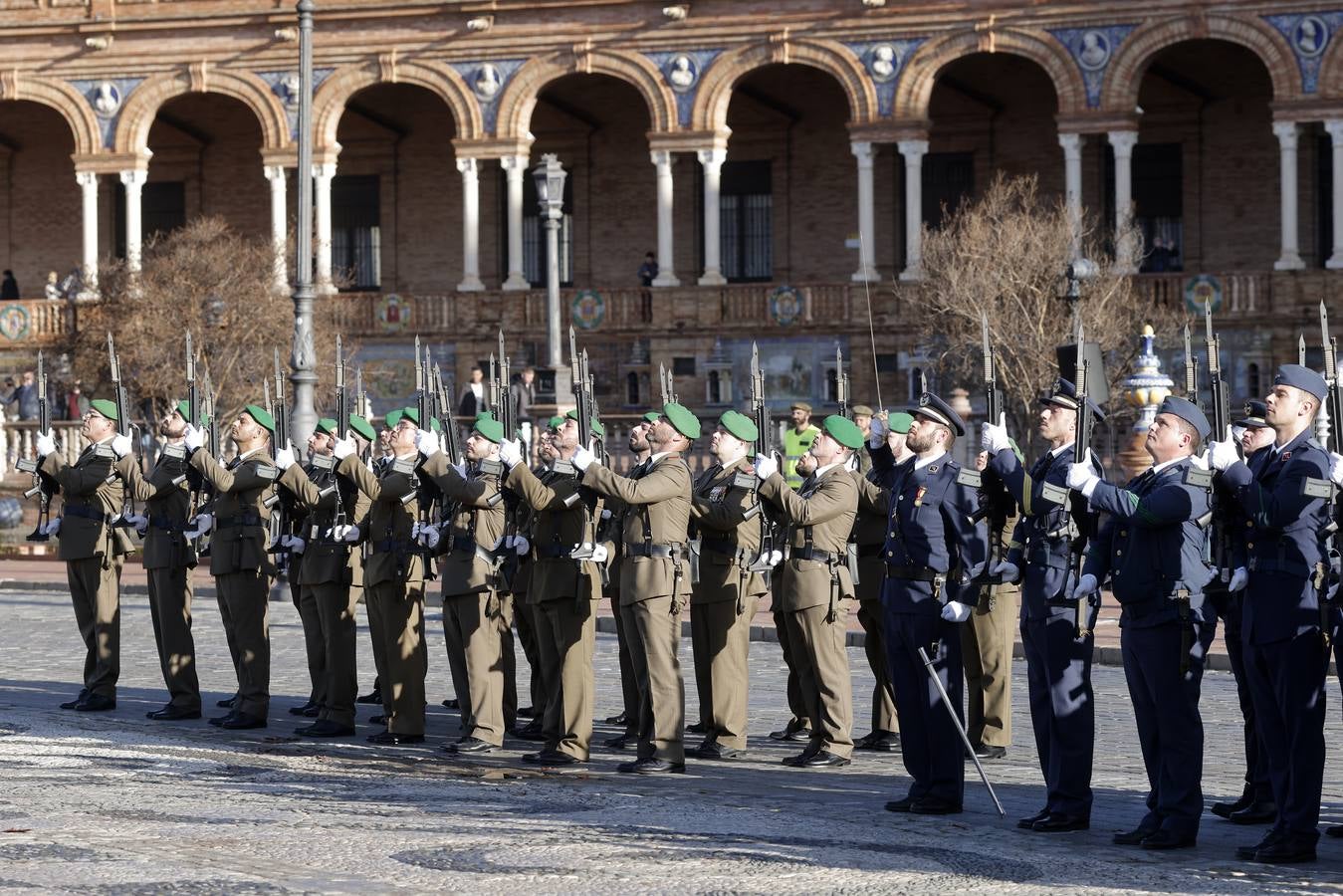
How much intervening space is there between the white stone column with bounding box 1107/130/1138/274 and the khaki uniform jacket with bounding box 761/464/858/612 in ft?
69.7

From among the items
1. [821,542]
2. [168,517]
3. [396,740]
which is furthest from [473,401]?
[821,542]

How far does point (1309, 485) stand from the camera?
30.2 ft

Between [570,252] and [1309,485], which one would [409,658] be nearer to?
[1309,485]

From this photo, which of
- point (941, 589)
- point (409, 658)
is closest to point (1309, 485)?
point (941, 589)

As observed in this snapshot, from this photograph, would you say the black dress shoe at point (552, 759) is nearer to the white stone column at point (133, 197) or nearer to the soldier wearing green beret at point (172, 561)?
the soldier wearing green beret at point (172, 561)

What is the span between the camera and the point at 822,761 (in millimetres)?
11914

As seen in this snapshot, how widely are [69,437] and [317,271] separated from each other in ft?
23.9

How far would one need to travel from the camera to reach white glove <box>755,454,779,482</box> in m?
11.6

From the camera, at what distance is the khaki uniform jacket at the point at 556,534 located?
474 inches

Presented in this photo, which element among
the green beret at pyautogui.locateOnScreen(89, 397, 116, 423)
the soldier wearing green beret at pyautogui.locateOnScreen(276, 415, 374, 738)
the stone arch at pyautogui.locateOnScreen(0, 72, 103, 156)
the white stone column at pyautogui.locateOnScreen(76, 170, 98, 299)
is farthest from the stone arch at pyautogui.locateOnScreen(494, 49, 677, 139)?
the soldier wearing green beret at pyautogui.locateOnScreen(276, 415, 374, 738)

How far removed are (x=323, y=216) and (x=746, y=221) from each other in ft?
23.9

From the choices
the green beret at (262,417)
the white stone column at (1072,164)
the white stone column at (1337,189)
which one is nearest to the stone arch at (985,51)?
the white stone column at (1072,164)

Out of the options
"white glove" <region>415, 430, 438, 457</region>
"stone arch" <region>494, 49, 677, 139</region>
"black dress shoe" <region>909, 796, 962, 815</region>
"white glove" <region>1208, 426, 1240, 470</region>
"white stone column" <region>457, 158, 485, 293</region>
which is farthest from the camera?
"white stone column" <region>457, 158, 485, 293</region>

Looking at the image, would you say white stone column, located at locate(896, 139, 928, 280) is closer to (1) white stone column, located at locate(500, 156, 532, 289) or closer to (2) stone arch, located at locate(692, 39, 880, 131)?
(2) stone arch, located at locate(692, 39, 880, 131)
